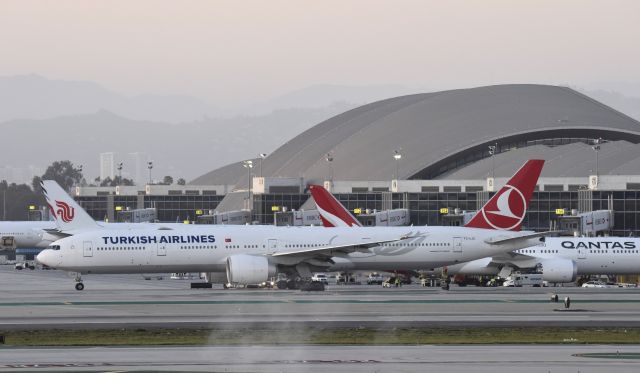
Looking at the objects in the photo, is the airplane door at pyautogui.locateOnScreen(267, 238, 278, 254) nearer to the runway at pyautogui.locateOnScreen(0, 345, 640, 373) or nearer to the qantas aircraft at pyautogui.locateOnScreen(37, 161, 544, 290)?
the qantas aircraft at pyautogui.locateOnScreen(37, 161, 544, 290)

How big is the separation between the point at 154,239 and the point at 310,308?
64.9 ft

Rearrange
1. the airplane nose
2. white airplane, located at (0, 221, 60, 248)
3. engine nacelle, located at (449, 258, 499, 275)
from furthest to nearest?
white airplane, located at (0, 221, 60, 248)
engine nacelle, located at (449, 258, 499, 275)
the airplane nose

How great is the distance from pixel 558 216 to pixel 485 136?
30.0m

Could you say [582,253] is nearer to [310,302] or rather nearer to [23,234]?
[310,302]

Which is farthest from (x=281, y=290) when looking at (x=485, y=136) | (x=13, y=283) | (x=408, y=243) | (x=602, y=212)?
(x=485, y=136)

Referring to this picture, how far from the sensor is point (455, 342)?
144 feet

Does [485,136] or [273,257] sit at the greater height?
[485,136]

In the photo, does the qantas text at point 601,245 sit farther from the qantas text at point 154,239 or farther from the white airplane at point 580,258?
the qantas text at point 154,239

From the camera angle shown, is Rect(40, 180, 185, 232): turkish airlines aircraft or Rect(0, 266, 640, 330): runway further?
Rect(40, 180, 185, 232): turkish airlines aircraft

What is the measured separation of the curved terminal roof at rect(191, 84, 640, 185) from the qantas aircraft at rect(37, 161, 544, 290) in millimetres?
67295

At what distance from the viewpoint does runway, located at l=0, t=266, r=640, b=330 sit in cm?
5194

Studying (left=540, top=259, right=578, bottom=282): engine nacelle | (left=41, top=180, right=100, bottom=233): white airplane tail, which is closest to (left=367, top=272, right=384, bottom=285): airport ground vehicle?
(left=540, top=259, right=578, bottom=282): engine nacelle

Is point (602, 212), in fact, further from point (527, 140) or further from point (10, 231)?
point (10, 231)

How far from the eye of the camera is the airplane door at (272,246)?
8031cm
